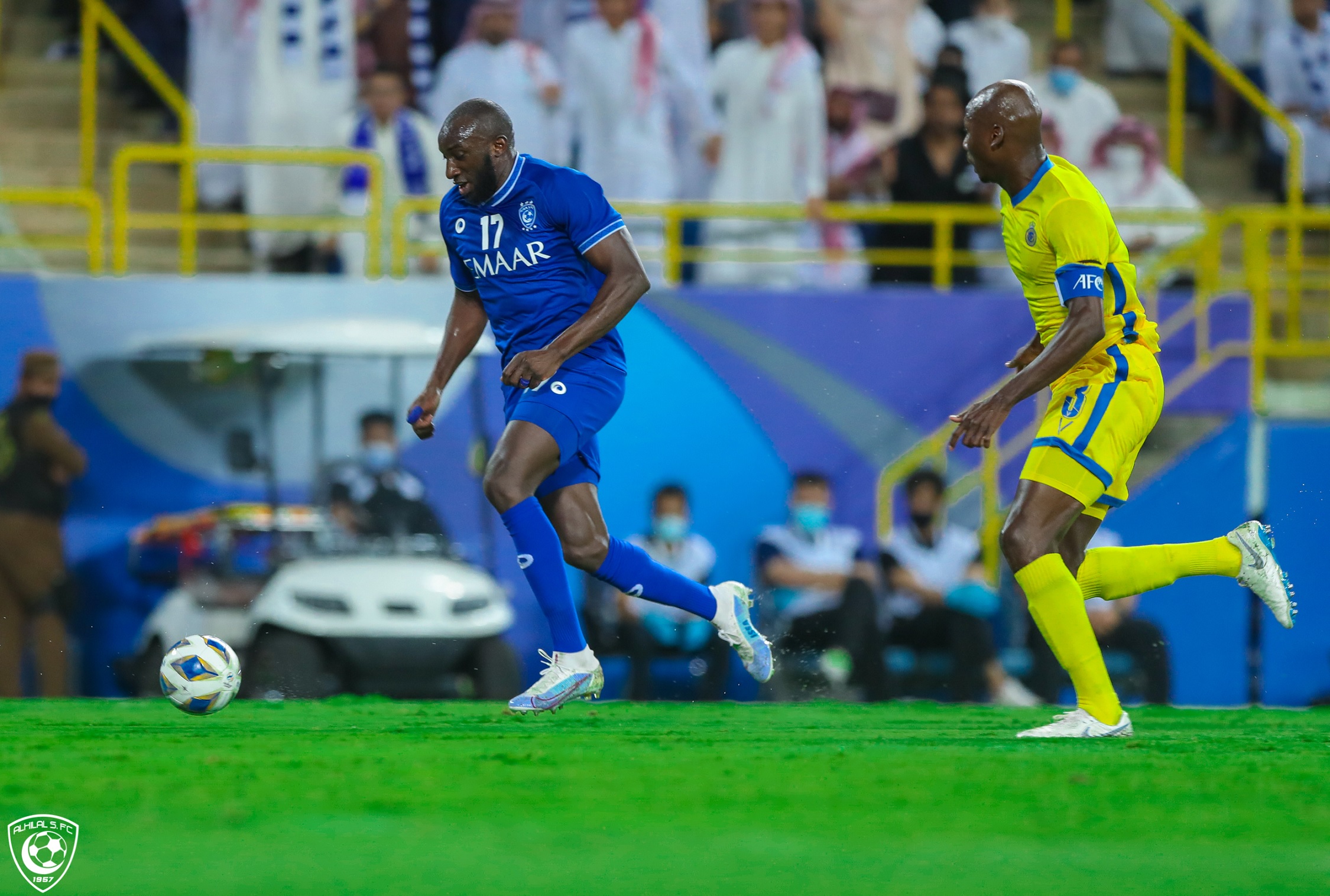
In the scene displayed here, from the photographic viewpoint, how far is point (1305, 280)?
543 inches

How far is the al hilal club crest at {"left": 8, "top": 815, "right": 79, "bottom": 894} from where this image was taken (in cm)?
398

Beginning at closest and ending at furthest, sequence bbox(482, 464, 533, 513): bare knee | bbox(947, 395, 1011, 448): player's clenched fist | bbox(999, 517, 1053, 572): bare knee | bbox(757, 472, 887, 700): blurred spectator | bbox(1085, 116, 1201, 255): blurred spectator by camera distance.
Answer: bbox(947, 395, 1011, 448): player's clenched fist
bbox(999, 517, 1053, 572): bare knee
bbox(482, 464, 533, 513): bare knee
bbox(757, 472, 887, 700): blurred spectator
bbox(1085, 116, 1201, 255): blurred spectator

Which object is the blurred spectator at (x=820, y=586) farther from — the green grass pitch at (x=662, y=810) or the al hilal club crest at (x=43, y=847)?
the al hilal club crest at (x=43, y=847)

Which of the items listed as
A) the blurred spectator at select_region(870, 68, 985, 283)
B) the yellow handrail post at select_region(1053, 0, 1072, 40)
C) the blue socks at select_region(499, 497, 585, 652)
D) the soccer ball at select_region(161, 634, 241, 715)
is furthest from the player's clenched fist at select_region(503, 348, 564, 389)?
the yellow handrail post at select_region(1053, 0, 1072, 40)

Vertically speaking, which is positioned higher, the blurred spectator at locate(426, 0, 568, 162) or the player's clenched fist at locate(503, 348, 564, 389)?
the blurred spectator at locate(426, 0, 568, 162)

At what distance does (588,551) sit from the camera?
7.05m

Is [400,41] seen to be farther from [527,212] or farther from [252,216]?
[527,212]

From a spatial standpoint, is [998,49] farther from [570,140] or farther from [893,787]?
[893,787]

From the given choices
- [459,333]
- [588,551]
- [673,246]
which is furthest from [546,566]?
[673,246]

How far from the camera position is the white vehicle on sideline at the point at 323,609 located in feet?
38.6

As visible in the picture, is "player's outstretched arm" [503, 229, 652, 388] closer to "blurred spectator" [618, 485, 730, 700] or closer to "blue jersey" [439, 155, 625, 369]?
"blue jersey" [439, 155, 625, 369]

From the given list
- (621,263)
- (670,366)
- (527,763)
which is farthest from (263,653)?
(527,763)

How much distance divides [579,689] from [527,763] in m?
1.49

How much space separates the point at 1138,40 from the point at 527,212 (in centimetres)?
1061
